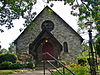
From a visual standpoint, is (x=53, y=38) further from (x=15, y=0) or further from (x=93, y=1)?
(x=93, y=1)

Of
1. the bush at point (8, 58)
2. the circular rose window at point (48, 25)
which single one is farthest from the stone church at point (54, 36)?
the bush at point (8, 58)

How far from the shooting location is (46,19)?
2352 centimetres

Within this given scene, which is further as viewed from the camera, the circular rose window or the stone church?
the circular rose window

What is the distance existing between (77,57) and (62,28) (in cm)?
467

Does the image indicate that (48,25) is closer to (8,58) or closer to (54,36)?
(54,36)

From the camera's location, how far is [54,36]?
22.8 metres

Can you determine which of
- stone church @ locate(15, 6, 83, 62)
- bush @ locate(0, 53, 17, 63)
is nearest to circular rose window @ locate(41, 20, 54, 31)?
stone church @ locate(15, 6, 83, 62)

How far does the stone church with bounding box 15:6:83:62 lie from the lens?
22.1 metres

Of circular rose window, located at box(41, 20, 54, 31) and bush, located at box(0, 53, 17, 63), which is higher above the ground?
circular rose window, located at box(41, 20, 54, 31)

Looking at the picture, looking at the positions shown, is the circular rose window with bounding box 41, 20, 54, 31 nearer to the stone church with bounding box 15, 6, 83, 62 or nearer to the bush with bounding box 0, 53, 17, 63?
the stone church with bounding box 15, 6, 83, 62

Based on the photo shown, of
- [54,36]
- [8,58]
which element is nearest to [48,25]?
[54,36]

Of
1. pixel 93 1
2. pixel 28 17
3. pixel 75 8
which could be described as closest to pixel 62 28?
pixel 28 17

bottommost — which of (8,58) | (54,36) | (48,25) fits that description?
(8,58)

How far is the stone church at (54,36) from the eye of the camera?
22069 millimetres
